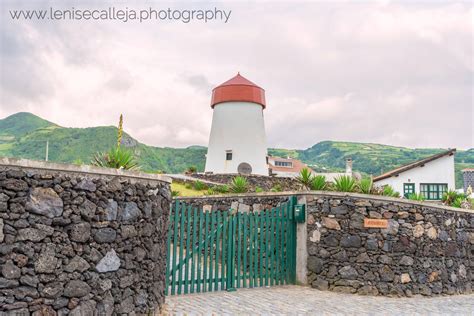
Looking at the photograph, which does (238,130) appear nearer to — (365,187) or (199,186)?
(199,186)

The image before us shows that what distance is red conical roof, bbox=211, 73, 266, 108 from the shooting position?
32.5m

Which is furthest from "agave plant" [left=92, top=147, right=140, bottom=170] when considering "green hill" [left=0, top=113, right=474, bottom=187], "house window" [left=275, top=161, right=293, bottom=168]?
"house window" [left=275, top=161, right=293, bottom=168]

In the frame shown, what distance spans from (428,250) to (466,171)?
150 ft

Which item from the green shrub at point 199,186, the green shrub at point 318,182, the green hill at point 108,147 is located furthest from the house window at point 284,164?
the green shrub at point 318,182

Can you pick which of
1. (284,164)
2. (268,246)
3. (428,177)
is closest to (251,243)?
(268,246)

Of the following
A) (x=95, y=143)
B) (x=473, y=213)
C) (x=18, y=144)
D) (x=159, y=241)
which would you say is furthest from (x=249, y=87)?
(x=18, y=144)

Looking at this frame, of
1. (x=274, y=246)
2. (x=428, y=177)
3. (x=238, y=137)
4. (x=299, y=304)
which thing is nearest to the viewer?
(x=299, y=304)

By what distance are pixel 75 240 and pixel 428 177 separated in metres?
35.9

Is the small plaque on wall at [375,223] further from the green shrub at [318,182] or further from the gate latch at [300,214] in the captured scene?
the green shrub at [318,182]

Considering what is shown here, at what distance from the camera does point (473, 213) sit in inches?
476

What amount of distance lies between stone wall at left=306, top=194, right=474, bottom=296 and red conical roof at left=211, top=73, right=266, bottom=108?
2307 cm

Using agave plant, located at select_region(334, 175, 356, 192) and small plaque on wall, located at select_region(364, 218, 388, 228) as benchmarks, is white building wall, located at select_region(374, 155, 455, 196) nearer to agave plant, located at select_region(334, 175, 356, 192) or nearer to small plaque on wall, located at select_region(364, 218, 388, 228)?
agave plant, located at select_region(334, 175, 356, 192)

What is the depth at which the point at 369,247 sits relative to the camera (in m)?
9.63

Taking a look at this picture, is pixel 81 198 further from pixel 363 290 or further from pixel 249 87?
pixel 249 87
